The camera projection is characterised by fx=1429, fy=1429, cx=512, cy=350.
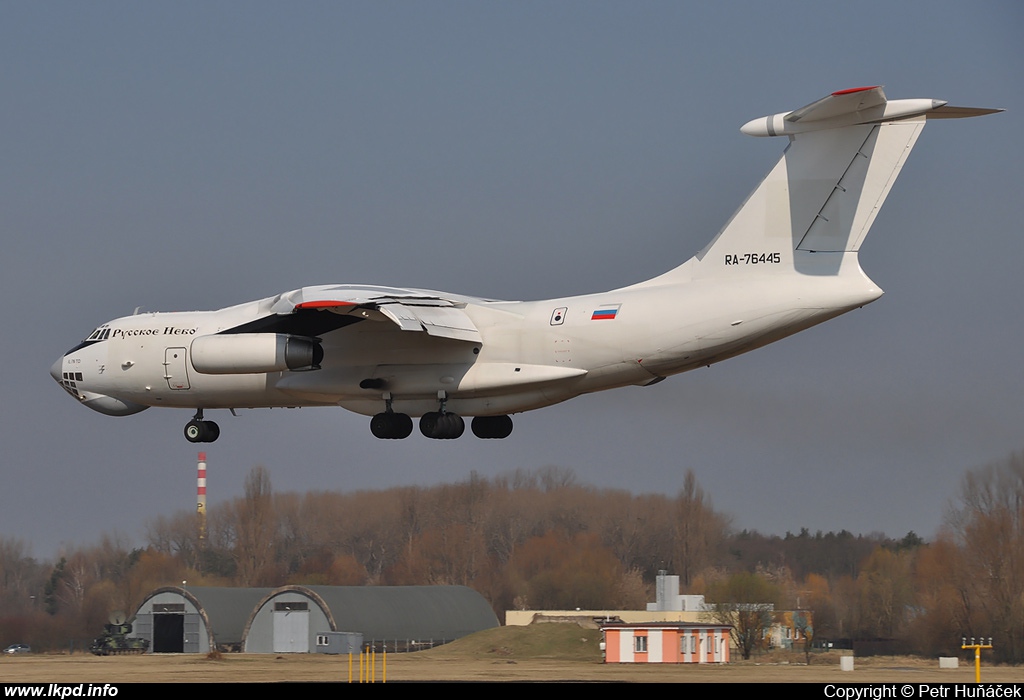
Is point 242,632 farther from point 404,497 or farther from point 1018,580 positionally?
point 1018,580

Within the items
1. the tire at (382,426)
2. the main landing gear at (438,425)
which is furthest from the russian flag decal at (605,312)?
the tire at (382,426)

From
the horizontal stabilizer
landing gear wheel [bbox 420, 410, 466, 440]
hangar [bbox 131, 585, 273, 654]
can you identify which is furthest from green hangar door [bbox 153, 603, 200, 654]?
the horizontal stabilizer

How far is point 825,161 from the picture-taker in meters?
14.7

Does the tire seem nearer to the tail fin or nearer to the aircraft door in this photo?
the aircraft door

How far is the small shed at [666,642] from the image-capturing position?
72.9ft

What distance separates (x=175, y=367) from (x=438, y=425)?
11.6 feet

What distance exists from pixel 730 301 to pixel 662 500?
10.5 metres

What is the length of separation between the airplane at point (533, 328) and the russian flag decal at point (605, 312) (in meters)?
0.02

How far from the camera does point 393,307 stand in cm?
1599

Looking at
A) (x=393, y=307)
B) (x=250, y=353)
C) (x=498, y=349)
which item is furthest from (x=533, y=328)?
(x=250, y=353)

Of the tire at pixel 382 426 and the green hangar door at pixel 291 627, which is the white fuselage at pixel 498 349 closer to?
the tire at pixel 382 426

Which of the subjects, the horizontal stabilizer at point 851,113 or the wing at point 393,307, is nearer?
the horizontal stabilizer at point 851,113

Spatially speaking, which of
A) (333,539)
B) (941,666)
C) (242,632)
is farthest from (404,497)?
(941,666)

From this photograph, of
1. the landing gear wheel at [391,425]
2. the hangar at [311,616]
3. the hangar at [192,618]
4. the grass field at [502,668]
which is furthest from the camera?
the hangar at [311,616]
